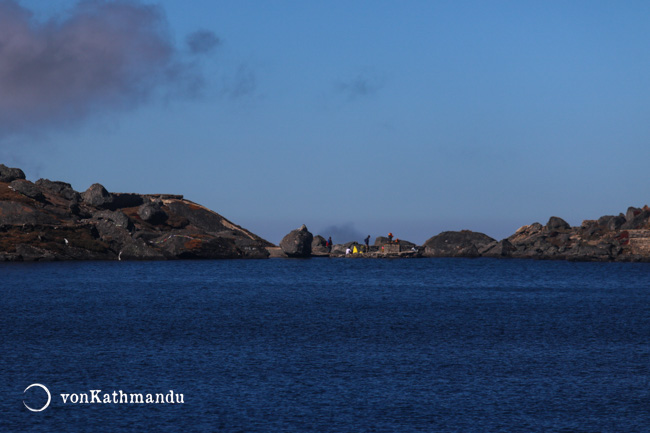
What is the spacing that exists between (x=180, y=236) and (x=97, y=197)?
1049 inches

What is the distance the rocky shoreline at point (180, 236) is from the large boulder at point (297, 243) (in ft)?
0.59

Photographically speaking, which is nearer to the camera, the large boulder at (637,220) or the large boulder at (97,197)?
the large boulder at (637,220)

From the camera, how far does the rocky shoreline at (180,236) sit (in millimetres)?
117625

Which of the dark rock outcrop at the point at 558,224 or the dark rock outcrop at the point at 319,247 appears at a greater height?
the dark rock outcrop at the point at 558,224

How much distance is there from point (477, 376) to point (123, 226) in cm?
10122

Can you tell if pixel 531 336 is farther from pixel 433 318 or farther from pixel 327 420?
pixel 327 420

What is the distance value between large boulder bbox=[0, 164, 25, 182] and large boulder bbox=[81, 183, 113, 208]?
11694 mm

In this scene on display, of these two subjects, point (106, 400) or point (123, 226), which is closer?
point (106, 400)

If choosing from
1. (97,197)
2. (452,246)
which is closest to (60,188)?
(97,197)

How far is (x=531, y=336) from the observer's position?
4319 cm

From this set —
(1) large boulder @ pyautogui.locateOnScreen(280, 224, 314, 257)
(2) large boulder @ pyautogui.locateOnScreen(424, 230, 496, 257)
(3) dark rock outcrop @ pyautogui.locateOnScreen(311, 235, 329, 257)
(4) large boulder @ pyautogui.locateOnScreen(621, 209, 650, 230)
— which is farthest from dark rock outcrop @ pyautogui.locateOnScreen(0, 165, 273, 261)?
(4) large boulder @ pyautogui.locateOnScreen(621, 209, 650, 230)

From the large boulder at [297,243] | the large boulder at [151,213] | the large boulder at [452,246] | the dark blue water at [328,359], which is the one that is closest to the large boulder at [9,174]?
the large boulder at [151,213]

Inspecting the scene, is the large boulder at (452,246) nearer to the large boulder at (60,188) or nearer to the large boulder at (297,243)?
the large boulder at (297,243)

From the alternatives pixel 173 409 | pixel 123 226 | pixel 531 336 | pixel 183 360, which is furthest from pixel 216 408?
pixel 123 226
